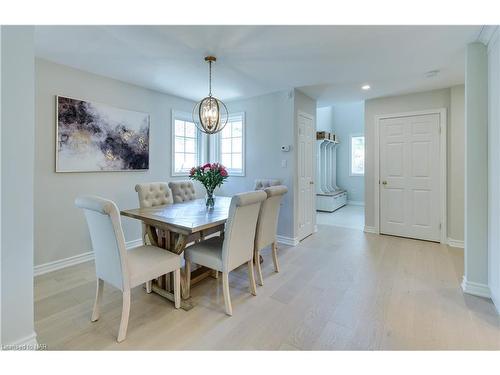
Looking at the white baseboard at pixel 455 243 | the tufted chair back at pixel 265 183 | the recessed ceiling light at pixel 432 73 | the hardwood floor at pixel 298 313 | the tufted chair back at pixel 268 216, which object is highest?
the recessed ceiling light at pixel 432 73

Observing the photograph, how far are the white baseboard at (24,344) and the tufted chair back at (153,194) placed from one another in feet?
4.30

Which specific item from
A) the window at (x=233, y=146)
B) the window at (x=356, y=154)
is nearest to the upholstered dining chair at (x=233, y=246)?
the window at (x=233, y=146)

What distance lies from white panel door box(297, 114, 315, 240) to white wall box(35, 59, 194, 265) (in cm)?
244

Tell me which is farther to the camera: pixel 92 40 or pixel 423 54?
pixel 423 54

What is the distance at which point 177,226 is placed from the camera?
2010 mm

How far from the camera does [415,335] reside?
1731mm

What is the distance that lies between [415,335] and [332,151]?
252 inches

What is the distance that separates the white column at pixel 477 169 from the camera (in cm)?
228

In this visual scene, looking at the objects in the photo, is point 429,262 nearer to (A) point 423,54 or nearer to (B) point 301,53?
(A) point 423,54

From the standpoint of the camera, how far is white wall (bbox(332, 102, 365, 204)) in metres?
7.60

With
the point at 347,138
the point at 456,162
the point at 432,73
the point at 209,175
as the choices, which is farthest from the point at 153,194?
the point at 347,138

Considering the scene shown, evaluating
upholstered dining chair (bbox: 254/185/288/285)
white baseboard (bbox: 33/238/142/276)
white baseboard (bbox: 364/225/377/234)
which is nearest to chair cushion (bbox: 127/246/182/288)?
upholstered dining chair (bbox: 254/185/288/285)

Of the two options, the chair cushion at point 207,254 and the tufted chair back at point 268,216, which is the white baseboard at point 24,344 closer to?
the chair cushion at point 207,254
